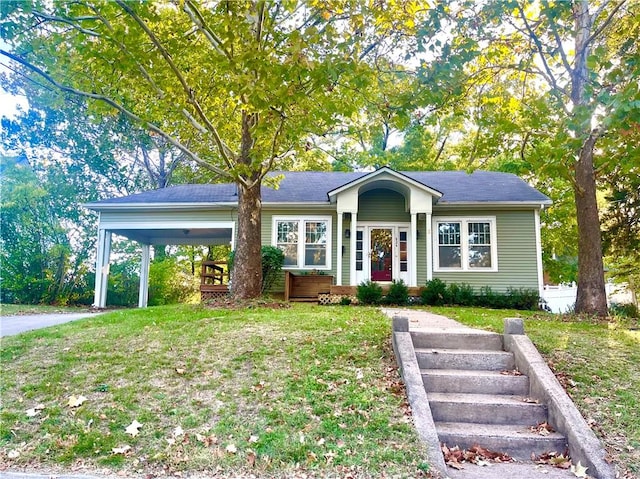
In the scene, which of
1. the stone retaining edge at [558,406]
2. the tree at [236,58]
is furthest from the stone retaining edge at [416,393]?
the tree at [236,58]

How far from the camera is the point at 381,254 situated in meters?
14.0

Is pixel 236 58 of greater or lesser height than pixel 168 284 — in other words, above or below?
above

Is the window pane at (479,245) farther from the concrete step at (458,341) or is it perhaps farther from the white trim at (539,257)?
the concrete step at (458,341)

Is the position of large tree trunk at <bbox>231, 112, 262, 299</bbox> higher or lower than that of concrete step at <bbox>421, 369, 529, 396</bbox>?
higher

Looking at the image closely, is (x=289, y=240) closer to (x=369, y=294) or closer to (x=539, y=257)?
(x=369, y=294)

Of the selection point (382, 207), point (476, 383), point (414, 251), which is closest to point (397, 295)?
point (414, 251)

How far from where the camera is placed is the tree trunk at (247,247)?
9.80 m

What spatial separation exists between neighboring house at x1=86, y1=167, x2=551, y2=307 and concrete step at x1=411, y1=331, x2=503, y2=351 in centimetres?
746

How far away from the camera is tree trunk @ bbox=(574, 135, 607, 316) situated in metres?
9.42

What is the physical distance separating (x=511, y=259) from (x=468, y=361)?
30.9 feet

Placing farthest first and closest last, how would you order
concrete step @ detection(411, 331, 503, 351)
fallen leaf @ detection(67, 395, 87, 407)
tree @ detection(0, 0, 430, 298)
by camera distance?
tree @ detection(0, 0, 430, 298)
concrete step @ detection(411, 331, 503, 351)
fallen leaf @ detection(67, 395, 87, 407)

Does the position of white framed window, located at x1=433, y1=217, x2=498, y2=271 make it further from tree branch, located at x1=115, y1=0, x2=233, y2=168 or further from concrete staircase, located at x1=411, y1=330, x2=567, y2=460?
concrete staircase, located at x1=411, y1=330, x2=567, y2=460

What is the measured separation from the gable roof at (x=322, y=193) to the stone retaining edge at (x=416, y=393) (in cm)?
788

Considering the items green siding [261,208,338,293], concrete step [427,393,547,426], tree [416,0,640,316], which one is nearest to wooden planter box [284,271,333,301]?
green siding [261,208,338,293]
